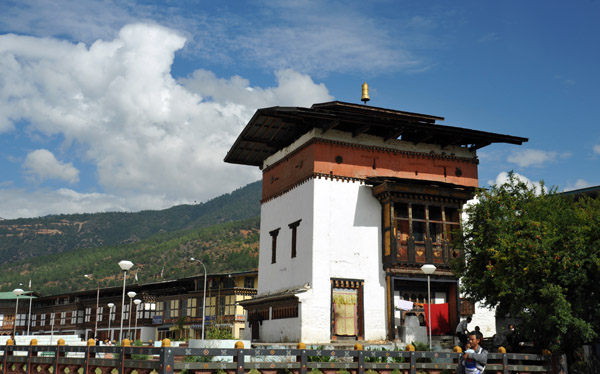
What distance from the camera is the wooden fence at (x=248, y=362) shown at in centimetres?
1526

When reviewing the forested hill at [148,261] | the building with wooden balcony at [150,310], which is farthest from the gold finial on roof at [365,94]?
the forested hill at [148,261]

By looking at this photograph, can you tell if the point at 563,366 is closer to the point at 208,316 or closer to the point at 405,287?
the point at 405,287

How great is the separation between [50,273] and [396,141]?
13713 cm

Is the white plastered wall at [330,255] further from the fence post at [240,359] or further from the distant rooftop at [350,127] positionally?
the fence post at [240,359]

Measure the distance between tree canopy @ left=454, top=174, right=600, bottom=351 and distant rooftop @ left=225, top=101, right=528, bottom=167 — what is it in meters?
9.78

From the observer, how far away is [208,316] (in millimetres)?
73938

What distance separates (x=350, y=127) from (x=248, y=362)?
1925 centimetres

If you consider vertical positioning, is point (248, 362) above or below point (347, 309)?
below

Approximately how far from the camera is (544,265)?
21578 mm

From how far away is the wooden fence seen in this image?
15258 millimetres

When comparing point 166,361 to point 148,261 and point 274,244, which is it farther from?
point 148,261

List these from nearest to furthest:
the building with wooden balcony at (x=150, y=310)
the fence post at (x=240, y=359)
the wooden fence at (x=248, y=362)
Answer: the wooden fence at (x=248, y=362), the fence post at (x=240, y=359), the building with wooden balcony at (x=150, y=310)

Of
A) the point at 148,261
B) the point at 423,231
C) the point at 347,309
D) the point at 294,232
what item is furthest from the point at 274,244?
the point at 148,261

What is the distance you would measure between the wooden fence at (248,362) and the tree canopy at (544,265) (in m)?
1.68
